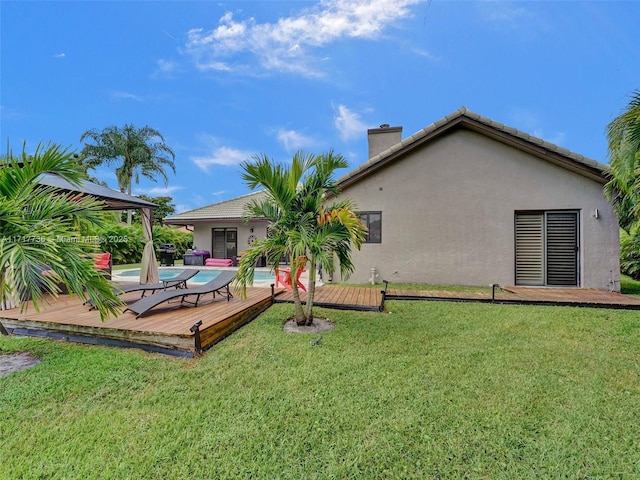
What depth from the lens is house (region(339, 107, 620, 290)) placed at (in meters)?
9.09

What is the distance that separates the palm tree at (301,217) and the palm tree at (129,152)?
2773 cm

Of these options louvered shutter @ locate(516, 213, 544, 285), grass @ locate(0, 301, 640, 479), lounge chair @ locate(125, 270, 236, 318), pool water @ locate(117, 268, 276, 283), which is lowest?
grass @ locate(0, 301, 640, 479)

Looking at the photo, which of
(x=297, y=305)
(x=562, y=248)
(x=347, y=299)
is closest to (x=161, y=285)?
(x=297, y=305)

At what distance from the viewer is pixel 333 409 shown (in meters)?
2.98

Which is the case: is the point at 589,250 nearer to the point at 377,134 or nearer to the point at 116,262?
the point at 377,134

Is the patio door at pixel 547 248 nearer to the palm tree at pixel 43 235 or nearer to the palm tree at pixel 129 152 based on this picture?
the palm tree at pixel 43 235

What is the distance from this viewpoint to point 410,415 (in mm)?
2869

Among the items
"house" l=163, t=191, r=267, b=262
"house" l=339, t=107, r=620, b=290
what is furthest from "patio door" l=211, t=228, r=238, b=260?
"house" l=339, t=107, r=620, b=290

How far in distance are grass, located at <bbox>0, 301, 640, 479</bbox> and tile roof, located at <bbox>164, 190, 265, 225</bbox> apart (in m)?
13.6

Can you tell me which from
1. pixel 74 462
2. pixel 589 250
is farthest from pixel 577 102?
pixel 74 462

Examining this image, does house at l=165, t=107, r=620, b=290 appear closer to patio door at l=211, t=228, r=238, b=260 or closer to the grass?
the grass

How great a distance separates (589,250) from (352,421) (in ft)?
34.9

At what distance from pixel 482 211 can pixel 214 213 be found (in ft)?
52.8

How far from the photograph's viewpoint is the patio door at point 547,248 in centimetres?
928
